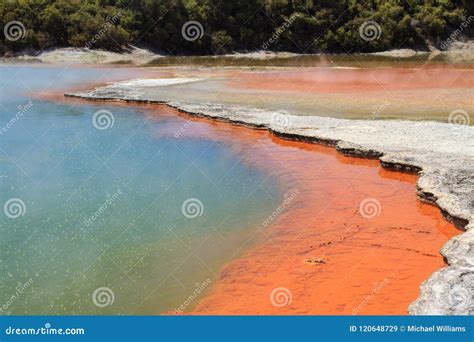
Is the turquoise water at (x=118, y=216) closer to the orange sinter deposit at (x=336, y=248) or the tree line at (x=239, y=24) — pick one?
the orange sinter deposit at (x=336, y=248)

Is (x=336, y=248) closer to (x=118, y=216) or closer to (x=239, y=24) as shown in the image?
(x=118, y=216)

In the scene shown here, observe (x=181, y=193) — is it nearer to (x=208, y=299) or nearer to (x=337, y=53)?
(x=208, y=299)

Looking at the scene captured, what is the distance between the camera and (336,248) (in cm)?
881

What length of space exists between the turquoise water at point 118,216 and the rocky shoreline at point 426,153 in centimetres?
274

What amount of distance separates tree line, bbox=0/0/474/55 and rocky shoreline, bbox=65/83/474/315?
3543cm

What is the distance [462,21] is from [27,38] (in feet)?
143

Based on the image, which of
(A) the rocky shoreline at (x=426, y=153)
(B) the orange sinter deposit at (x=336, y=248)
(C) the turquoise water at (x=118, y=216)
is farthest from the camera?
(C) the turquoise water at (x=118, y=216)

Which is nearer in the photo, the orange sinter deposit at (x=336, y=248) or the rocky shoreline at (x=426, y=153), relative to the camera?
Answer: the rocky shoreline at (x=426, y=153)

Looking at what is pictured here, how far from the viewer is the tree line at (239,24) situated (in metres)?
52.6

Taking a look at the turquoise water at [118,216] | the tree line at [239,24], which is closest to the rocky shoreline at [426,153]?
the turquoise water at [118,216]

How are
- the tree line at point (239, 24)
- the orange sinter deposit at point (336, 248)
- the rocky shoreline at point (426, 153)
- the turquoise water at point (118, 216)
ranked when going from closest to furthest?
1. the rocky shoreline at point (426, 153)
2. the orange sinter deposit at point (336, 248)
3. the turquoise water at point (118, 216)
4. the tree line at point (239, 24)

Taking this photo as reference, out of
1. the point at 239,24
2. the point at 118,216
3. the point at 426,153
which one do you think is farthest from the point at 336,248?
the point at 239,24

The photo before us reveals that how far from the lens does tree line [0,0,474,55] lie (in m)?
52.6

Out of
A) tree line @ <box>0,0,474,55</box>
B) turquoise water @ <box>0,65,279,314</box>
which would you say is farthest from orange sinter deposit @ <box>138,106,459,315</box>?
tree line @ <box>0,0,474,55</box>
